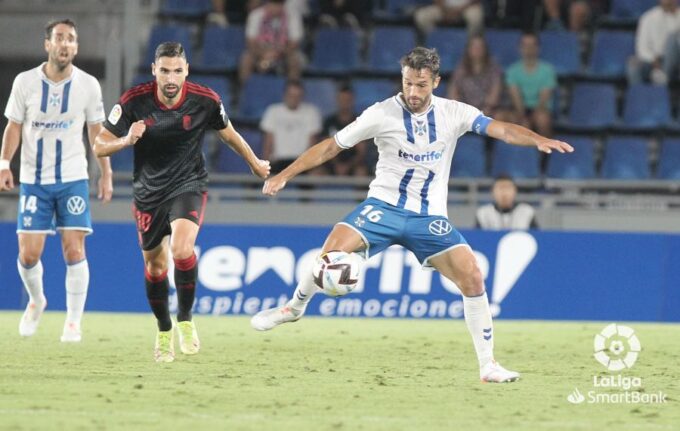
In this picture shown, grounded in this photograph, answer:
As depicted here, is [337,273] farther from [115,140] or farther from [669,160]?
[669,160]

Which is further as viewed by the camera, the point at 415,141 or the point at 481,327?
the point at 415,141

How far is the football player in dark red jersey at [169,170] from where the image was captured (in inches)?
357

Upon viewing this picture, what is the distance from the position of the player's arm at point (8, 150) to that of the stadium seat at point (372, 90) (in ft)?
22.9

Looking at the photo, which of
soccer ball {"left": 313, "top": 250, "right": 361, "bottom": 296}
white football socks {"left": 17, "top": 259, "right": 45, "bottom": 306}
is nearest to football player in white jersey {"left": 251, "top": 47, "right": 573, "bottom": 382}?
soccer ball {"left": 313, "top": 250, "right": 361, "bottom": 296}

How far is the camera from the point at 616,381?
8.45 meters

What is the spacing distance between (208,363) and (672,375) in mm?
3076

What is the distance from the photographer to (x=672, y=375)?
8.94 m

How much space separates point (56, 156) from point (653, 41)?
29.9 feet

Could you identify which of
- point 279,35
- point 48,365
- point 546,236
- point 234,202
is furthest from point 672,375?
point 279,35

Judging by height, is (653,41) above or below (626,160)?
above

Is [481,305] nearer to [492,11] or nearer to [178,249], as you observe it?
[178,249]

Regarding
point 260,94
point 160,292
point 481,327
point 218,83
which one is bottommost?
point 160,292

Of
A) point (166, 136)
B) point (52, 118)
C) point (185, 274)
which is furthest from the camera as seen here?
point (52, 118)

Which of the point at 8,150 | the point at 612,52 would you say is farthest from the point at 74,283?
the point at 612,52
